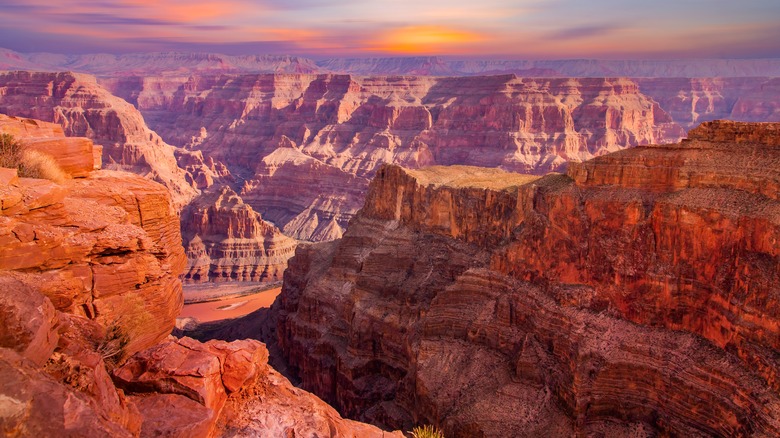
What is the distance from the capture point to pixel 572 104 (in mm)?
125250

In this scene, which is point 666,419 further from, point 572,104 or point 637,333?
point 572,104

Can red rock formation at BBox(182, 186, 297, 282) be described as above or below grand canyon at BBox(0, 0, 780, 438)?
below

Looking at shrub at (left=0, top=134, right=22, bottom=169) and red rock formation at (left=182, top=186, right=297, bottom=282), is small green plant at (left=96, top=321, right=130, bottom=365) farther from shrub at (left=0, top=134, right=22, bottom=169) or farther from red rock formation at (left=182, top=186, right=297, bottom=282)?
red rock formation at (left=182, top=186, right=297, bottom=282)

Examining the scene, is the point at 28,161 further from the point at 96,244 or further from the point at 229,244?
the point at 229,244

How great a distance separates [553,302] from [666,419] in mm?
6929

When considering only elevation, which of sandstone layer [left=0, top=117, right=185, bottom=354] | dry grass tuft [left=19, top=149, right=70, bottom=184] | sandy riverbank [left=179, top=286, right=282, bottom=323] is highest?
dry grass tuft [left=19, top=149, right=70, bottom=184]

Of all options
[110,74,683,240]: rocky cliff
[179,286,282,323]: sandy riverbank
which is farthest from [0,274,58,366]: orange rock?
[110,74,683,240]: rocky cliff

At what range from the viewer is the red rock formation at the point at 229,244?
76500mm

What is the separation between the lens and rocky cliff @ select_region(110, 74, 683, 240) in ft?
363

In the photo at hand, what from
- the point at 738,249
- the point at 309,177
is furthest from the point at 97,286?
the point at 309,177

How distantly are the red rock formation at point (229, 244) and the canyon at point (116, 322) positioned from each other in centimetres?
6077

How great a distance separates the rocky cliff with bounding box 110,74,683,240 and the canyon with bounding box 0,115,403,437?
81.5 m

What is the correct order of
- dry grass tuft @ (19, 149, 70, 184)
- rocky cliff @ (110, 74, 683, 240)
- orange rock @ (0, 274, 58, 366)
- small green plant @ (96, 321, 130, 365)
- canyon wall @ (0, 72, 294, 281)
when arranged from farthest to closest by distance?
rocky cliff @ (110, 74, 683, 240) < canyon wall @ (0, 72, 294, 281) < dry grass tuft @ (19, 149, 70, 184) < small green plant @ (96, 321, 130, 365) < orange rock @ (0, 274, 58, 366)

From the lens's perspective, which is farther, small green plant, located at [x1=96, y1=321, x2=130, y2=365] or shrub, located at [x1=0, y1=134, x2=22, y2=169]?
shrub, located at [x1=0, y1=134, x2=22, y2=169]
